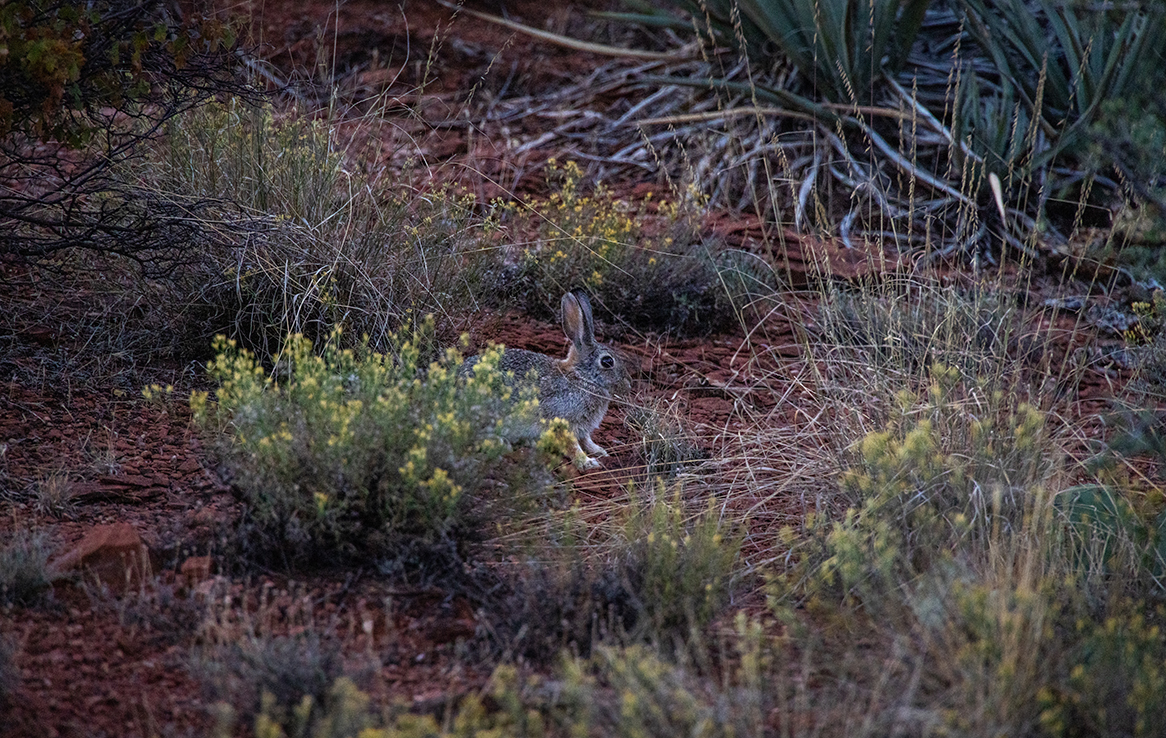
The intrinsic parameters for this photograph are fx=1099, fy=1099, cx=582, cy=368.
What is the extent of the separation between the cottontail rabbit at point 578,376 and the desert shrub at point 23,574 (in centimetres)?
198

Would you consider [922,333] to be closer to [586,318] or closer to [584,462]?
[586,318]

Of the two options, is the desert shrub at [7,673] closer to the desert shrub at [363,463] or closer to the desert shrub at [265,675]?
the desert shrub at [265,675]

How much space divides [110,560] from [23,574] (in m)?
0.26

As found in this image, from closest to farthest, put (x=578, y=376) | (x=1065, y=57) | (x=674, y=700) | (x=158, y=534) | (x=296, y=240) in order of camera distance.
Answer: (x=674, y=700), (x=158, y=534), (x=296, y=240), (x=578, y=376), (x=1065, y=57)

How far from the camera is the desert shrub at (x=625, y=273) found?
6395mm

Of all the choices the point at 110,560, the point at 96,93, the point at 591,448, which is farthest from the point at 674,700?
the point at 96,93

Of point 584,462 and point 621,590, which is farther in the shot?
point 584,462

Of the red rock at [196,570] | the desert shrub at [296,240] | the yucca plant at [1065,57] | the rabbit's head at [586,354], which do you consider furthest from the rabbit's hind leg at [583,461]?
the yucca plant at [1065,57]

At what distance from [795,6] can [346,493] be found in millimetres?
5560

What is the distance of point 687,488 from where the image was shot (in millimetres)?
4660

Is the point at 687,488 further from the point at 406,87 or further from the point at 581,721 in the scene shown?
the point at 406,87

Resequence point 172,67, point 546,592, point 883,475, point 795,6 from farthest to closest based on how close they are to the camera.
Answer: point 795,6
point 172,67
point 883,475
point 546,592

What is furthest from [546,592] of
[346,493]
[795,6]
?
[795,6]

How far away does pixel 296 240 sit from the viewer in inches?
202
